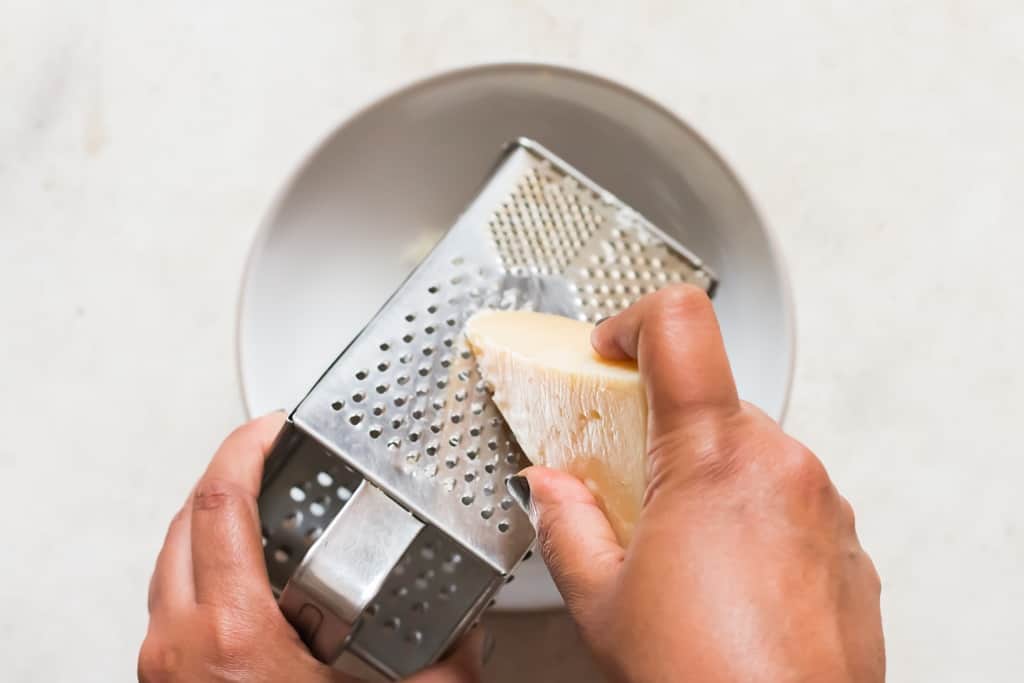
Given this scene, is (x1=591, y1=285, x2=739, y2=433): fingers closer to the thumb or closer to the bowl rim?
the thumb

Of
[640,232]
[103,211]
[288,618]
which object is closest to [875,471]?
[640,232]

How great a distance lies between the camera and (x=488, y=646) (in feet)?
2.35

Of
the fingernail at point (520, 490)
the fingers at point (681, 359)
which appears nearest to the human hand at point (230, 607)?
the fingernail at point (520, 490)

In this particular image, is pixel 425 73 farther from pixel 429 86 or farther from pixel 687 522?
pixel 687 522

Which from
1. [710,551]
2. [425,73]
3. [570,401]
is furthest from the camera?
[425,73]

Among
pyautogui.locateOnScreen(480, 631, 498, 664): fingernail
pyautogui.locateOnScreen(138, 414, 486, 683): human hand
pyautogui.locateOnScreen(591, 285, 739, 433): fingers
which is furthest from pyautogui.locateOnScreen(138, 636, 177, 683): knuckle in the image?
pyautogui.locateOnScreen(591, 285, 739, 433): fingers

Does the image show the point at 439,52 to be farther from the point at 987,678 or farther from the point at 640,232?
the point at 987,678

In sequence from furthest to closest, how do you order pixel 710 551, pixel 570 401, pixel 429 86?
pixel 429 86 → pixel 570 401 → pixel 710 551

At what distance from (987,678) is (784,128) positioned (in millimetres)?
520

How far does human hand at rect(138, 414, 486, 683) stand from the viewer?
58 centimetres

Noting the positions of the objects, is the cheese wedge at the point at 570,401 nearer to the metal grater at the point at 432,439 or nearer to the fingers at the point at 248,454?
the metal grater at the point at 432,439

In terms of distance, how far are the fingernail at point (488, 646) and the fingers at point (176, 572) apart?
228mm

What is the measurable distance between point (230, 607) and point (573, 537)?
0.25 m

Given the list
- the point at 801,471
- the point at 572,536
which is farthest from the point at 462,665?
the point at 801,471
